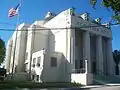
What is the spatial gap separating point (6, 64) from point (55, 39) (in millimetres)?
21895

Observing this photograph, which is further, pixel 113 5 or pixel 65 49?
pixel 65 49

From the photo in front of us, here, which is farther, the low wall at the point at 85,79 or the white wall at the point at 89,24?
the white wall at the point at 89,24

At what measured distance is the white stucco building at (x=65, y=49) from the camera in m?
36.4

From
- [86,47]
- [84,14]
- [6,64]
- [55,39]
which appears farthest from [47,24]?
[6,64]

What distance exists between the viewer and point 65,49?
1512 inches

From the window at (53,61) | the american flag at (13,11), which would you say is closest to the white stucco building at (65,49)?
the window at (53,61)

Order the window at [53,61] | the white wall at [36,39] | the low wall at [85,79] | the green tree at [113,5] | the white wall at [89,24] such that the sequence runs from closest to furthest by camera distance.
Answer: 1. the green tree at [113,5]
2. the low wall at [85,79]
3. the window at [53,61]
4. the white wall at [89,24]
5. the white wall at [36,39]

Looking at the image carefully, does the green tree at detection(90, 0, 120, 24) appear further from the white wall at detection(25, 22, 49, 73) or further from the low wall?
the white wall at detection(25, 22, 49, 73)

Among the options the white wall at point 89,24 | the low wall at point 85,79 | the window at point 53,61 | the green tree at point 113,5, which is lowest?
the low wall at point 85,79

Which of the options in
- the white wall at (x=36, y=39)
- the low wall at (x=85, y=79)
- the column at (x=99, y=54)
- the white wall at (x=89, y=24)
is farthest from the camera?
the white wall at (x=36, y=39)

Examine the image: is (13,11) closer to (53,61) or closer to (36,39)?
(53,61)

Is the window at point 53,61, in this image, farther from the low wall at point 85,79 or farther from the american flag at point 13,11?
the american flag at point 13,11

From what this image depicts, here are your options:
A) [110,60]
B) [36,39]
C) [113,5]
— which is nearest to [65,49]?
[36,39]

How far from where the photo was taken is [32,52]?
140ft
